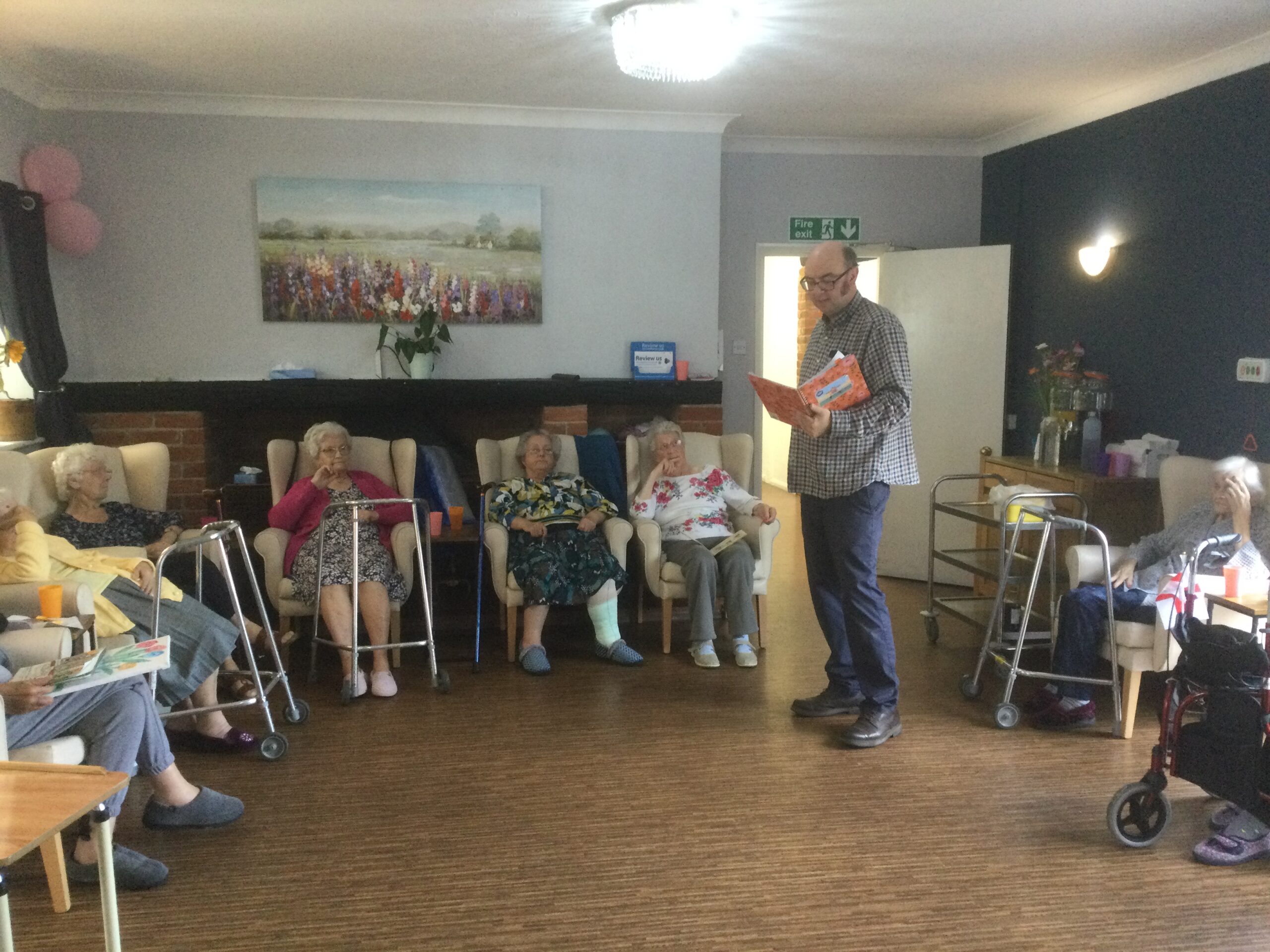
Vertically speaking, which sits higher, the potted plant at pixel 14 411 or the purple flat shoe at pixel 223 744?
the potted plant at pixel 14 411

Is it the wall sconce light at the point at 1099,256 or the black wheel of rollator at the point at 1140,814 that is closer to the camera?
the black wheel of rollator at the point at 1140,814

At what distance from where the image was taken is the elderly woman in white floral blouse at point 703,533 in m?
4.14

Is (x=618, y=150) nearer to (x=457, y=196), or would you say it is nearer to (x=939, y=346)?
(x=457, y=196)

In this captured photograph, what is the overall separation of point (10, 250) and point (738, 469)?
338 centimetres

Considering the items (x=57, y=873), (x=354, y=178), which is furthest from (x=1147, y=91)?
(x=57, y=873)

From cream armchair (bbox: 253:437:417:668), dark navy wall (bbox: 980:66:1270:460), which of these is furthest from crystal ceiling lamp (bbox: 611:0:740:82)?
dark navy wall (bbox: 980:66:1270:460)

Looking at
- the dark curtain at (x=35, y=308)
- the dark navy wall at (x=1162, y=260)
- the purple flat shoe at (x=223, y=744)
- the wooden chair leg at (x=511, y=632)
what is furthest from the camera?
the dark curtain at (x=35, y=308)

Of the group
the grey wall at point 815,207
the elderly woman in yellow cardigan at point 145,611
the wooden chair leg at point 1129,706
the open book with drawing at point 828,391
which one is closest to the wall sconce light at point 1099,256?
the grey wall at point 815,207

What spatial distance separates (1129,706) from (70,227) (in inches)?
193

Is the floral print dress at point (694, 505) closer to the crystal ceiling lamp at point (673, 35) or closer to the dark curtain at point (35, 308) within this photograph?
the crystal ceiling lamp at point (673, 35)

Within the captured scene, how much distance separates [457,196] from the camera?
5145 mm

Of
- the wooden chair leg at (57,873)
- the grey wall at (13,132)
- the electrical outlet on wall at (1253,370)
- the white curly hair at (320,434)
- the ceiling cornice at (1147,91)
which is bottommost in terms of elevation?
the wooden chair leg at (57,873)

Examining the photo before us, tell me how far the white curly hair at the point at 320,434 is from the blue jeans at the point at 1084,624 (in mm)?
2841

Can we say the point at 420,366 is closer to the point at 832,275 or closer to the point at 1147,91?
the point at 832,275
